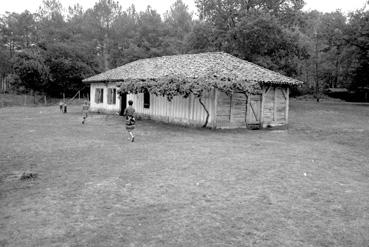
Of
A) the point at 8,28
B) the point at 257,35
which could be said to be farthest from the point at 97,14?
the point at 257,35

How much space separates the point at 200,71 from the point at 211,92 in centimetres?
199

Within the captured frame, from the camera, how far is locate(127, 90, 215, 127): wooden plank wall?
62.5 ft

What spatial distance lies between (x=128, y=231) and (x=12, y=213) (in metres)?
2.26

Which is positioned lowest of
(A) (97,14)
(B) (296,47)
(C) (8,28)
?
(B) (296,47)

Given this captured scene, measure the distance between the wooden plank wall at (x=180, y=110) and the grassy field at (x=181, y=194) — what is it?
5729 millimetres

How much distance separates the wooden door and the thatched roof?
1.37 meters

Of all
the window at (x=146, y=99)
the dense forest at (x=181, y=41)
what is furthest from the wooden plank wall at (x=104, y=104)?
the dense forest at (x=181, y=41)

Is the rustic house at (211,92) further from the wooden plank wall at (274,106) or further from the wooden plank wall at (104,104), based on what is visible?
the wooden plank wall at (104,104)

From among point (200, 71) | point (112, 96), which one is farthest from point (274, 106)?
point (112, 96)

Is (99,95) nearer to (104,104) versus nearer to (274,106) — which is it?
(104,104)

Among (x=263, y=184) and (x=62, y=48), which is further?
(x=62, y=48)

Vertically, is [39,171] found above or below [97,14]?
below

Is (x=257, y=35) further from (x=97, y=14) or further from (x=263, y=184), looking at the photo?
(x=97, y=14)

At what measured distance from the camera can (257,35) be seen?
31.7 metres
